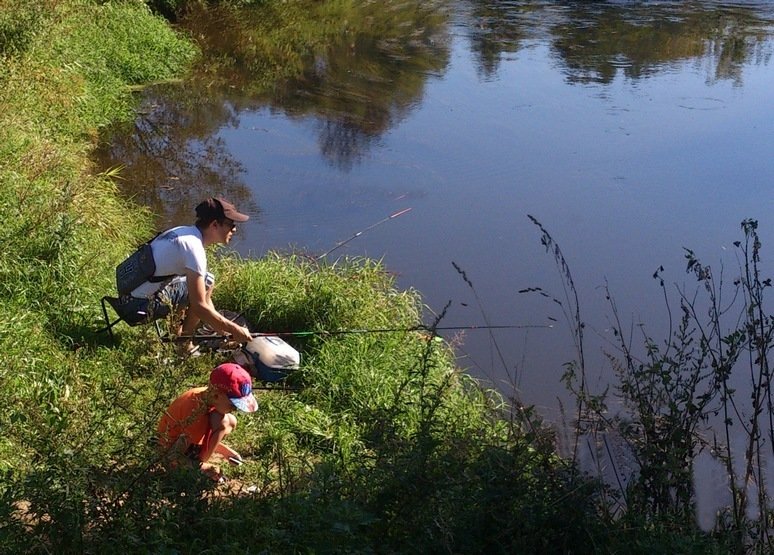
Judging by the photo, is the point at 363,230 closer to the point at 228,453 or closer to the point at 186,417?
the point at 228,453

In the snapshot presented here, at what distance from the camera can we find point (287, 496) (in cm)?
361

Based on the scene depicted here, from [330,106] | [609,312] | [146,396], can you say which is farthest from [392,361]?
[330,106]

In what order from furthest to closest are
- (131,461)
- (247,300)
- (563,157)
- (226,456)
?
(563,157) < (247,300) < (226,456) < (131,461)

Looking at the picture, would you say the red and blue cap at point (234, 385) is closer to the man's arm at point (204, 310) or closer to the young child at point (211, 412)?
the young child at point (211, 412)

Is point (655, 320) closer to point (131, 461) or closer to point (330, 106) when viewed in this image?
point (131, 461)

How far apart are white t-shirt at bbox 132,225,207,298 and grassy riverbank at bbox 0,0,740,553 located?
1.72ft

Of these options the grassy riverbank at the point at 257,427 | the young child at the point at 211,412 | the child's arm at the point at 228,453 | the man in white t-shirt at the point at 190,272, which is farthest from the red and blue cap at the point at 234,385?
the man in white t-shirt at the point at 190,272

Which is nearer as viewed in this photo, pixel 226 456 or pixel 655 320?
pixel 226 456

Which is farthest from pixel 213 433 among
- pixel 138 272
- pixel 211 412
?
pixel 138 272

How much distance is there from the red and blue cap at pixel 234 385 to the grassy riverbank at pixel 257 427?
125 millimetres

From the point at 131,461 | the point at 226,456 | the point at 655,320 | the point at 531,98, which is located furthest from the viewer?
the point at 531,98

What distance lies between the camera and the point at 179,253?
516cm

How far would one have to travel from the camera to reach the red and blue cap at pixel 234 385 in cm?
412

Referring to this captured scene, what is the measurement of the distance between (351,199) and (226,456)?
5.09 m
